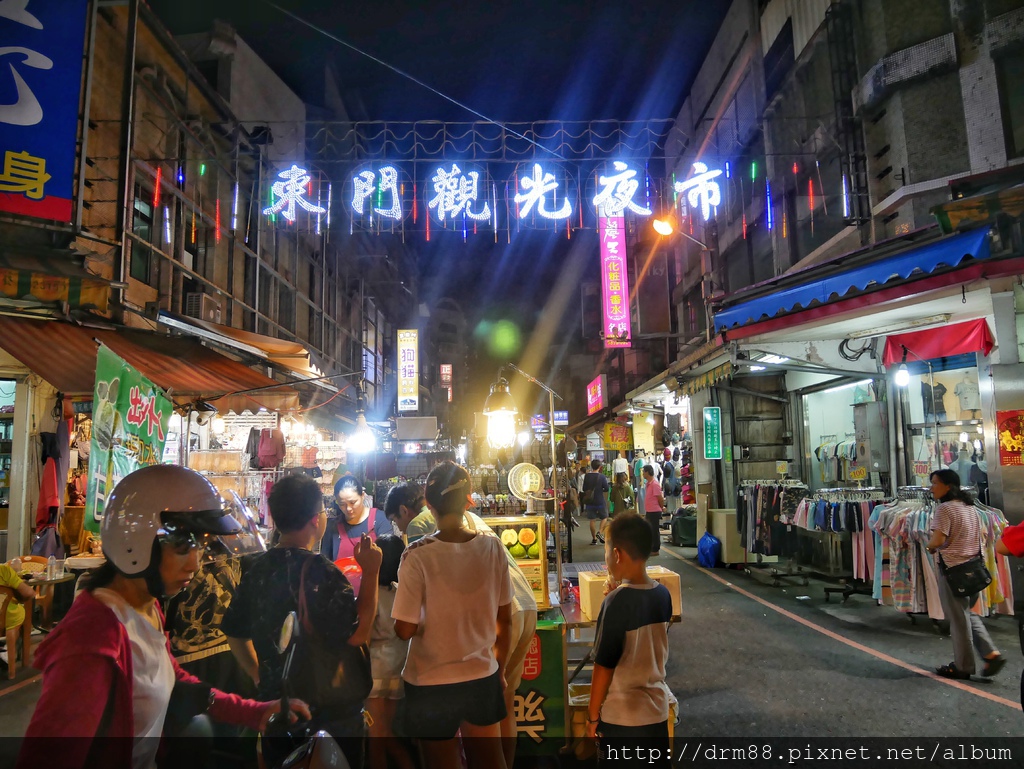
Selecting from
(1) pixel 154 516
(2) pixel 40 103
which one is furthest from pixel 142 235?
(1) pixel 154 516

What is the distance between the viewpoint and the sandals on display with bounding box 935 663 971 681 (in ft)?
19.0

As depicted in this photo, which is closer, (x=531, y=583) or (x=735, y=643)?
(x=531, y=583)

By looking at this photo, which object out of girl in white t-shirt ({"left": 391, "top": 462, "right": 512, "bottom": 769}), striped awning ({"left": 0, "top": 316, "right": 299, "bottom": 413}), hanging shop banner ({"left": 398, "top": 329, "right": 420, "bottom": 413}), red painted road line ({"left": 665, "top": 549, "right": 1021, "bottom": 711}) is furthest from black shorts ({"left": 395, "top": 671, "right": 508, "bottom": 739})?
hanging shop banner ({"left": 398, "top": 329, "right": 420, "bottom": 413})

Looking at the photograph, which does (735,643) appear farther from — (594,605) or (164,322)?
(164,322)

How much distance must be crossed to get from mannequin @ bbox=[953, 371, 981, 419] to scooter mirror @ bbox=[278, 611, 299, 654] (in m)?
11.3

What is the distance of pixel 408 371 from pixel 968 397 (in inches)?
833

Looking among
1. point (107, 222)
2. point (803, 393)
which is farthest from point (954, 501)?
point (107, 222)

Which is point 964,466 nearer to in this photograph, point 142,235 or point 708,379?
point 708,379

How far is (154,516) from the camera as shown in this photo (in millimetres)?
2219

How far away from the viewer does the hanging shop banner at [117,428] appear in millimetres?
4633

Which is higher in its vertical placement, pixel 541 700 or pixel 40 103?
pixel 40 103

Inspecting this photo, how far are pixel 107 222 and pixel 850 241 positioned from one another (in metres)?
13.9

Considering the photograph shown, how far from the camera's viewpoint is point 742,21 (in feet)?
53.4

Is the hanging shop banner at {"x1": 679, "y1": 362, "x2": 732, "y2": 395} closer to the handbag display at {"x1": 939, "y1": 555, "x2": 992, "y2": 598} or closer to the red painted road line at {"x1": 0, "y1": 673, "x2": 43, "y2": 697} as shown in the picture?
the handbag display at {"x1": 939, "y1": 555, "x2": 992, "y2": 598}
